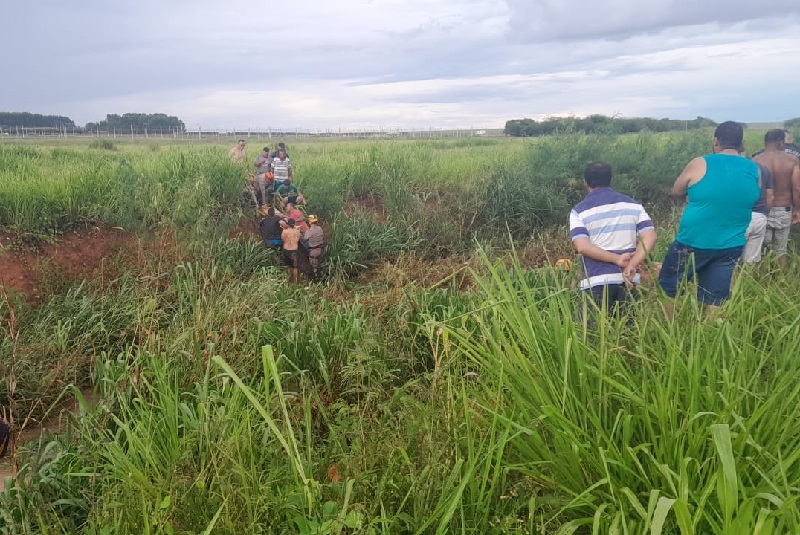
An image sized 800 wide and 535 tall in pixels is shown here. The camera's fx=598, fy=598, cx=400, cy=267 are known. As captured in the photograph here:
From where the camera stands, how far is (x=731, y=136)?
400cm

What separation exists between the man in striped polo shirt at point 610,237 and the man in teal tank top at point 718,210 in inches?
14.9

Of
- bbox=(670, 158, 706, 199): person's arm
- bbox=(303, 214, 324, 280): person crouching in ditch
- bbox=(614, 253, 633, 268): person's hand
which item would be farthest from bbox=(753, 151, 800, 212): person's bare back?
bbox=(303, 214, 324, 280): person crouching in ditch

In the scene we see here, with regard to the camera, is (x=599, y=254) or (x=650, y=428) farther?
(x=599, y=254)

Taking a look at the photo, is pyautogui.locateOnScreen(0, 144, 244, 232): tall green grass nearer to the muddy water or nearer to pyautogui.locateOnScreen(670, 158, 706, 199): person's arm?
the muddy water

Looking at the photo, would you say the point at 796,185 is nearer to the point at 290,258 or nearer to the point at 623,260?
the point at 623,260

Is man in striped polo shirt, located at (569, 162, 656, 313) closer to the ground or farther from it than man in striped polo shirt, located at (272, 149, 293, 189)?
closer to the ground

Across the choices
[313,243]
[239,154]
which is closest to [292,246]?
[313,243]

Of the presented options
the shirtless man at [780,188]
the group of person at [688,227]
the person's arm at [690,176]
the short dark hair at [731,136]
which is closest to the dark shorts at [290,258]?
the group of person at [688,227]

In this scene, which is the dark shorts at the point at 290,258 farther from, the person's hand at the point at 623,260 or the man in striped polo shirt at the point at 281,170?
the person's hand at the point at 623,260

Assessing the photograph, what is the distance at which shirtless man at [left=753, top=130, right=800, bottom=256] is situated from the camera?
5715mm

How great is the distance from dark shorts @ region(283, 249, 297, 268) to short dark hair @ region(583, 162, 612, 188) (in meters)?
4.51

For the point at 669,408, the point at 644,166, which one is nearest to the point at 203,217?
the point at 669,408

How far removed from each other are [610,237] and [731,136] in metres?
1.24

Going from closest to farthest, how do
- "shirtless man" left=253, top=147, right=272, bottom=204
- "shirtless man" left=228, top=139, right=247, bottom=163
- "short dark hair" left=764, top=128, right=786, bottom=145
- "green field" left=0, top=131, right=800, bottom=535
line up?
"green field" left=0, top=131, right=800, bottom=535
"short dark hair" left=764, top=128, right=786, bottom=145
"shirtless man" left=253, top=147, right=272, bottom=204
"shirtless man" left=228, top=139, right=247, bottom=163
